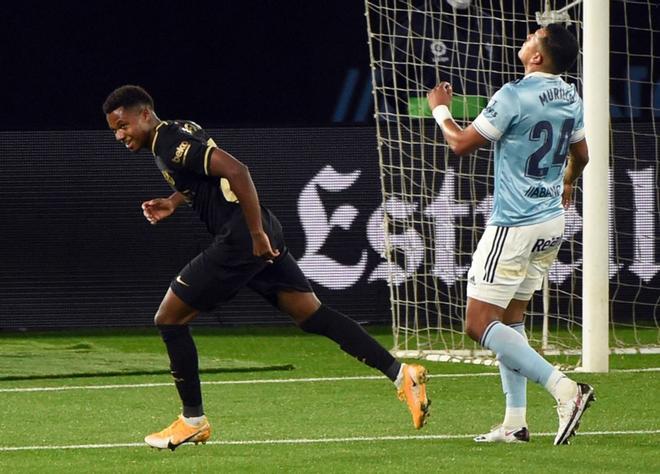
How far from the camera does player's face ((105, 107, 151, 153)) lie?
655 cm

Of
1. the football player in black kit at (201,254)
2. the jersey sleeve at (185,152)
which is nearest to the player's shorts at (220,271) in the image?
the football player in black kit at (201,254)

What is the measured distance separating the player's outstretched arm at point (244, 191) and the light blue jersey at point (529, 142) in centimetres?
95

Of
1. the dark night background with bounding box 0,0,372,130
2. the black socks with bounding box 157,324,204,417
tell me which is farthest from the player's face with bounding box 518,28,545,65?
the dark night background with bounding box 0,0,372,130

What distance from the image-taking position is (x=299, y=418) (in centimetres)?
779

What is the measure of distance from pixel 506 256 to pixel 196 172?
1330 millimetres

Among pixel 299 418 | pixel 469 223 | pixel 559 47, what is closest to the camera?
pixel 559 47

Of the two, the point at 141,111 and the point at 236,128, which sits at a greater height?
the point at 141,111

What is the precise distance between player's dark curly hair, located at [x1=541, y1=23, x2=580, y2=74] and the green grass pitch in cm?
159

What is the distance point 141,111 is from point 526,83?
1612 mm

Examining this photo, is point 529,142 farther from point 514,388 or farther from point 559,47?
point 514,388

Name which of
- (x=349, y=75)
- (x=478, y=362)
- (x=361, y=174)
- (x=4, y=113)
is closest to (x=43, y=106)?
(x=4, y=113)

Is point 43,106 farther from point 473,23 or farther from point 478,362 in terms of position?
point 478,362

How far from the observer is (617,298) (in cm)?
1250

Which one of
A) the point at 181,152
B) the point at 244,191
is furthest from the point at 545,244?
the point at 181,152
